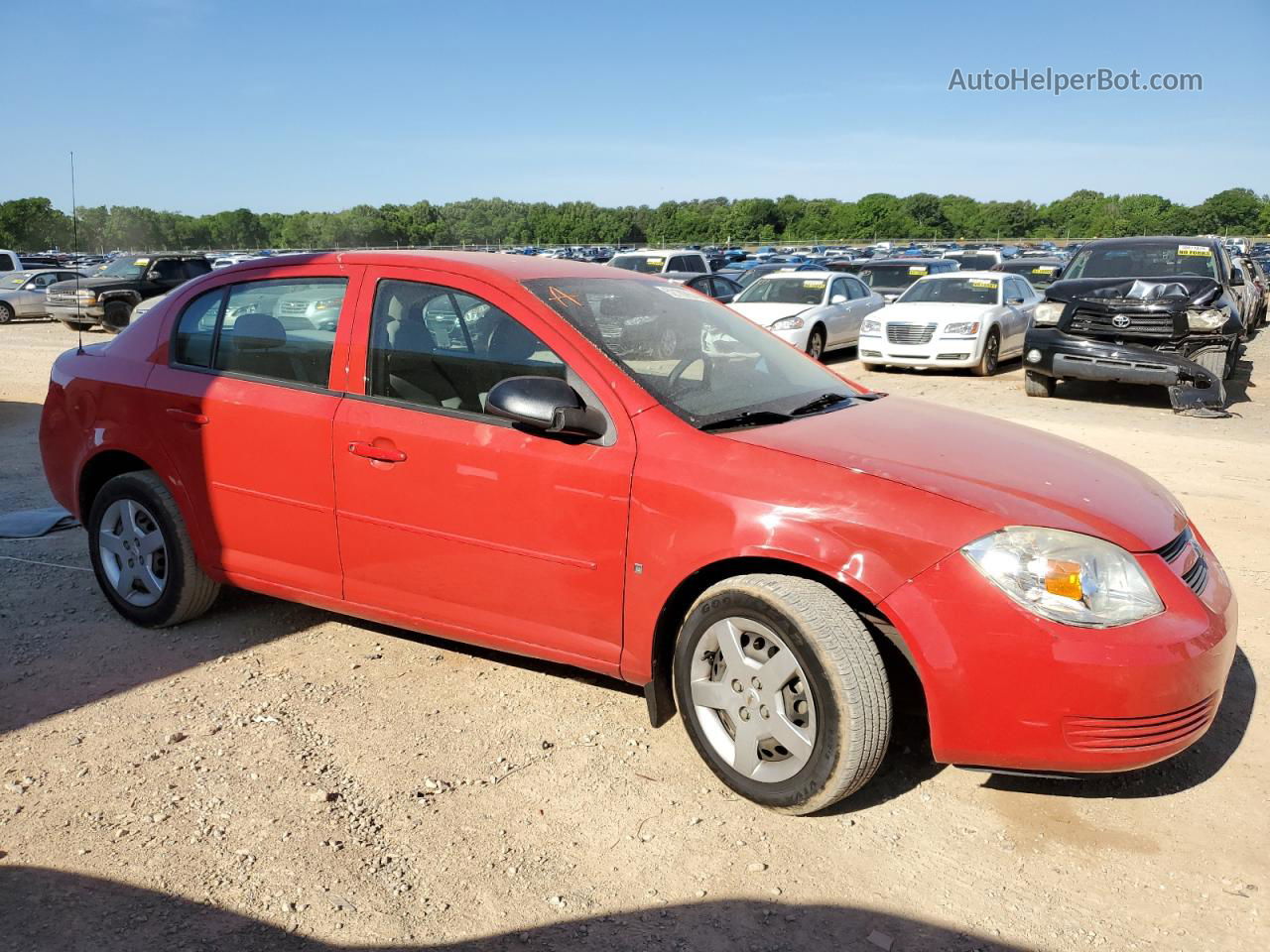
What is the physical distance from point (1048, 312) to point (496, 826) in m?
11.1

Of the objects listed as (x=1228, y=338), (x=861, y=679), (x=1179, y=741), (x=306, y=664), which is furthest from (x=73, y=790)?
(x=1228, y=338)

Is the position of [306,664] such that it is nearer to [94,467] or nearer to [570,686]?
[570,686]

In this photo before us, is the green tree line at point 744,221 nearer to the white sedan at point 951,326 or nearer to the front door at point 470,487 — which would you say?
the white sedan at point 951,326

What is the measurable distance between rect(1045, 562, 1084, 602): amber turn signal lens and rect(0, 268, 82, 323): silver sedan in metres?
27.2

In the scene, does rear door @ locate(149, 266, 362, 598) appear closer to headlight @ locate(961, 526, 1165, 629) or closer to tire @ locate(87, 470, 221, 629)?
tire @ locate(87, 470, 221, 629)

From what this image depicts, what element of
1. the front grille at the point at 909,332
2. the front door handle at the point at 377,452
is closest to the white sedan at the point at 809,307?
the front grille at the point at 909,332

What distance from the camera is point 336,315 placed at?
4.01 metres

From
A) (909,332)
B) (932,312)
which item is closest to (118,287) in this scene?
(909,332)

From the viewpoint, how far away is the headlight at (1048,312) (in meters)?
12.3

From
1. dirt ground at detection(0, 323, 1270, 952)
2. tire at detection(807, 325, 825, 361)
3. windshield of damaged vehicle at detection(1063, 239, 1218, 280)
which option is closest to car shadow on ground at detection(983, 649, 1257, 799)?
dirt ground at detection(0, 323, 1270, 952)

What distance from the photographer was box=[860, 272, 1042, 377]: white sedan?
48.4ft

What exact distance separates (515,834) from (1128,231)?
4801 inches

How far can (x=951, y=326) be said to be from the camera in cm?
1476

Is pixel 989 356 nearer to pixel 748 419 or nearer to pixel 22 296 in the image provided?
pixel 748 419
